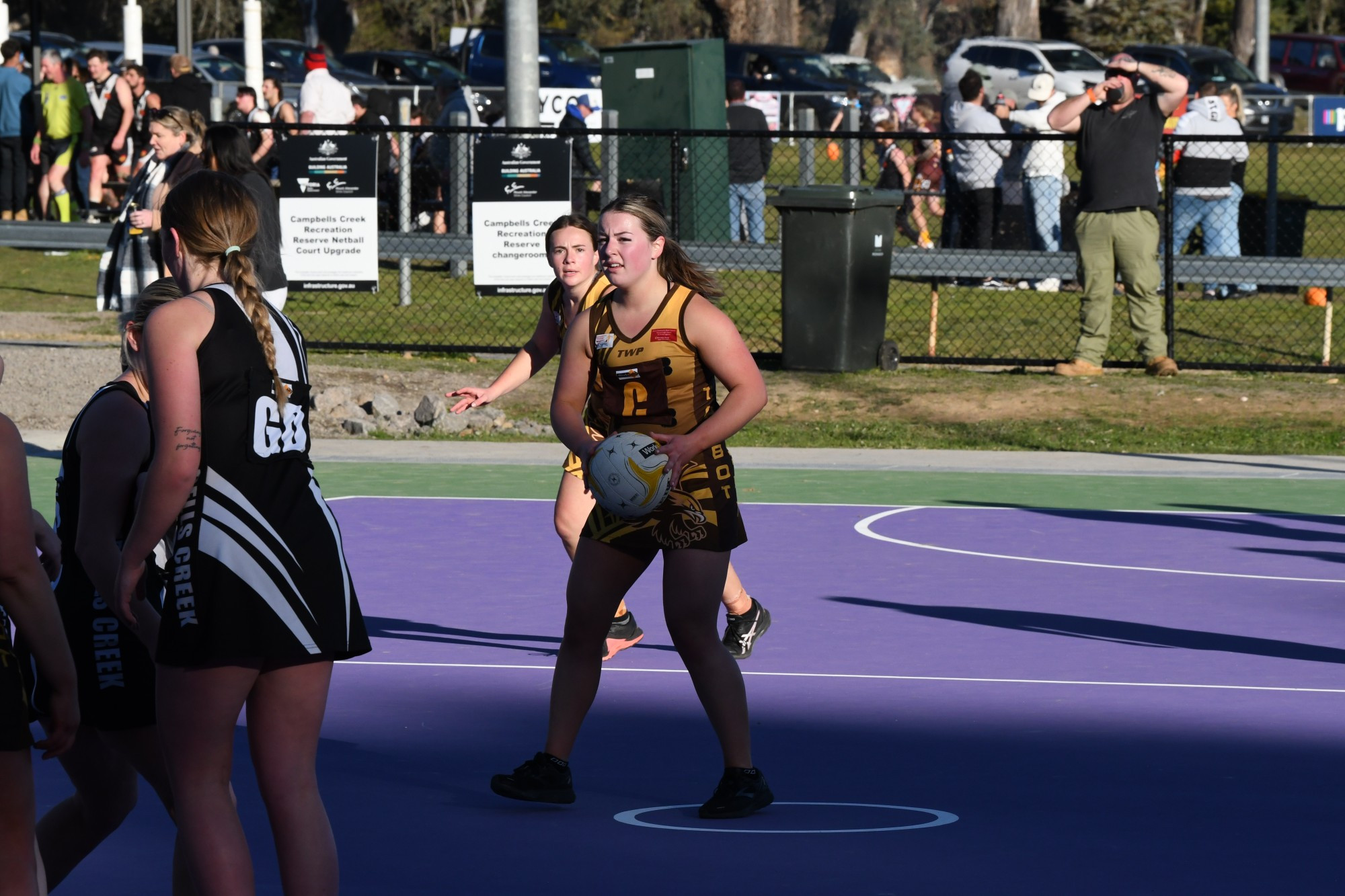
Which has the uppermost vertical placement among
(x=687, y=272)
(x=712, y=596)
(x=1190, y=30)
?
(x=1190, y=30)

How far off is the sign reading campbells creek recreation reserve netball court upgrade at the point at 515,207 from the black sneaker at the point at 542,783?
11045 mm

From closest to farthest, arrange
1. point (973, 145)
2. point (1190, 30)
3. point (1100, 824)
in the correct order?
1. point (1100, 824)
2. point (973, 145)
3. point (1190, 30)

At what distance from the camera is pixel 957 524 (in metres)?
11.6

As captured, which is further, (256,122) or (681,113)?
(681,113)

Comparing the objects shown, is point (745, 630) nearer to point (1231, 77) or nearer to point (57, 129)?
point (57, 129)

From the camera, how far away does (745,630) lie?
830cm

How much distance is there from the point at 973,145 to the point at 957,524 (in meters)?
9.15

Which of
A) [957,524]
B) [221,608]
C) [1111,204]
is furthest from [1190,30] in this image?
[221,608]

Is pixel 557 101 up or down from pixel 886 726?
up

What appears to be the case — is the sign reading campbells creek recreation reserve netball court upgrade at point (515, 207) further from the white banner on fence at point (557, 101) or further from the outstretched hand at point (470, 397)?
the white banner on fence at point (557, 101)

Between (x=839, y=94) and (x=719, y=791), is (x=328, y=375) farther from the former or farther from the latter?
(x=839, y=94)

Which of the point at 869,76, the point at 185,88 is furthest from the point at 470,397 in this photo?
the point at 869,76

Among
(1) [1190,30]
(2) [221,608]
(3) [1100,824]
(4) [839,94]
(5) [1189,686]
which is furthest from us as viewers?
(1) [1190,30]

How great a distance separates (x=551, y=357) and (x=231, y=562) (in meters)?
3.83
